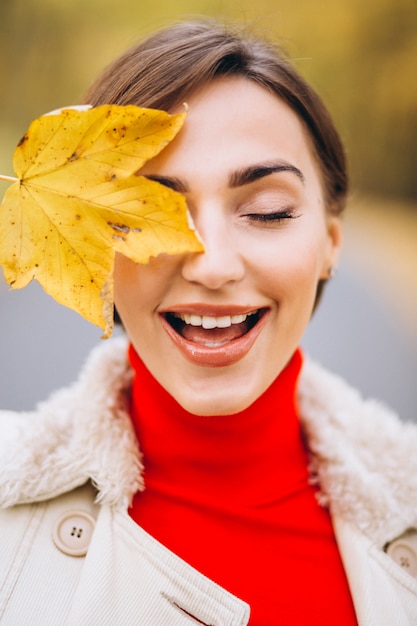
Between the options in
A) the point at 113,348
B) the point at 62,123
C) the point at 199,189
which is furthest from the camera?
the point at 113,348

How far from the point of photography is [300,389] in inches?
64.8

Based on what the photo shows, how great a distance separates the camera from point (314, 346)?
4418mm

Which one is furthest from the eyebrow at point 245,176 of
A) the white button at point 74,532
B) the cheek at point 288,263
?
the white button at point 74,532

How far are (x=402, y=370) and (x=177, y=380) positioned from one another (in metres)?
3.55

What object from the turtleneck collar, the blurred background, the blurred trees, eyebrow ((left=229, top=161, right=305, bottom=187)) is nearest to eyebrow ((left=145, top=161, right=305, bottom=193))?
eyebrow ((left=229, top=161, right=305, bottom=187))

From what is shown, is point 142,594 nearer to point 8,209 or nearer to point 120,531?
point 120,531

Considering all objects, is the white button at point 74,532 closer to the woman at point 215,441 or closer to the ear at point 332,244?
the woman at point 215,441

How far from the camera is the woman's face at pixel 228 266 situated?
116 cm

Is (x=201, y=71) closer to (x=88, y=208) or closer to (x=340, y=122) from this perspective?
(x=88, y=208)

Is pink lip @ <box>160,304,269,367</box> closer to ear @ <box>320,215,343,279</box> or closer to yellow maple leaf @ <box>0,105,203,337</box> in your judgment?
yellow maple leaf @ <box>0,105,203,337</box>

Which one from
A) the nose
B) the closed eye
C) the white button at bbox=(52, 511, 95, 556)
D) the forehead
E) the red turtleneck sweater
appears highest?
the forehead

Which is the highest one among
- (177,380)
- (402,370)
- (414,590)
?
(402,370)

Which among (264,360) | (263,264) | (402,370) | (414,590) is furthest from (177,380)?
(402,370)

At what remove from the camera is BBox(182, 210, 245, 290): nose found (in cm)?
111
